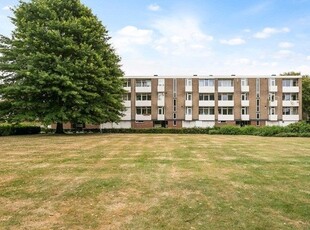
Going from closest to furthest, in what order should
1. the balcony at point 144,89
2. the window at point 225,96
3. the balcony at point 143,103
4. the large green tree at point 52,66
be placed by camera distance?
the large green tree at point 52,66 → the balcony at point 144,89 → the balcony at point 143,103 → the window at point 225,96

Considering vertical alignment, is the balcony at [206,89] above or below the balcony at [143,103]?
above

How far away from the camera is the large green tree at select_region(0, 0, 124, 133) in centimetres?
2755

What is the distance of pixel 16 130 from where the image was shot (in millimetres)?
31312

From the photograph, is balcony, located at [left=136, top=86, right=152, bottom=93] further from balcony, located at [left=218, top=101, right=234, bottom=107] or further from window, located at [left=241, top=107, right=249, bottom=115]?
window, located at [left=241, top=107, right=249, bottom=115]

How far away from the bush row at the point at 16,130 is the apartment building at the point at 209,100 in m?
23.5

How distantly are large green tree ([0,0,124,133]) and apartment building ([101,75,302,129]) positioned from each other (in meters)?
25.4

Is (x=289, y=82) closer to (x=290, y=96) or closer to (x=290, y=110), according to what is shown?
(x=290, y=96)

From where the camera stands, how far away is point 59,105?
29625mm

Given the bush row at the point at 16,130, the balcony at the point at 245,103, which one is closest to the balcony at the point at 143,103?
the balcony at the point at 245,103

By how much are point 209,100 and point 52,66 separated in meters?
35.9

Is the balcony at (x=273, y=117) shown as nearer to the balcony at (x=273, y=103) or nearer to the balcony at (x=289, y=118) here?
the balcony at (x=289, y=118)

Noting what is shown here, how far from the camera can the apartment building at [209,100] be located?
5691cm

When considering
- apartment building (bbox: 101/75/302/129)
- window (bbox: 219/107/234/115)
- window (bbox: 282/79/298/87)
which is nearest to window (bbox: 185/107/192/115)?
apartment building (bbox: 101/75/302/129)

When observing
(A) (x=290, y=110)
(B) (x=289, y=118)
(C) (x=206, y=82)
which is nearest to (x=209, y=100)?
(C) (x=206, y=82)
